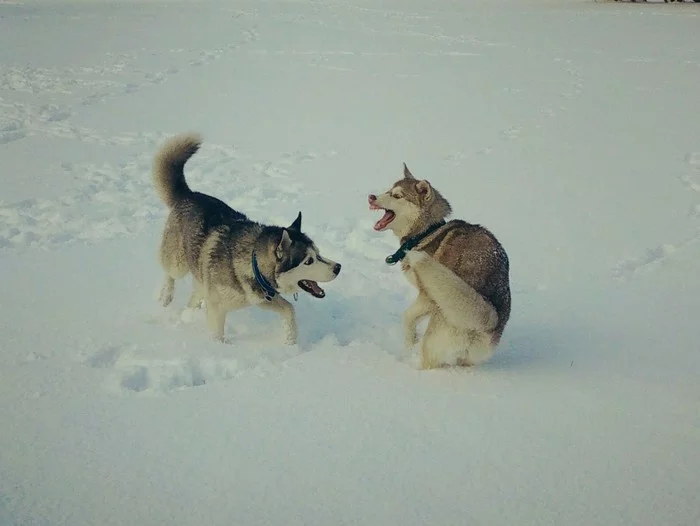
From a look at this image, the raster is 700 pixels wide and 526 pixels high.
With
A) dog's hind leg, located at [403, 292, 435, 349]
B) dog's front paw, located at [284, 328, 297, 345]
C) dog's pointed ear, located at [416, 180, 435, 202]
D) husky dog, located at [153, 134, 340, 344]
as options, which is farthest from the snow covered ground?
dog's pointed ear, located at [416, 180, 435, 202]

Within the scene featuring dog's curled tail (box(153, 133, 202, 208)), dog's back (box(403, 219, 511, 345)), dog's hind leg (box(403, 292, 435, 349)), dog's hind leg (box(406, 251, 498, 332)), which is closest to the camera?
dog's hind leg (box(406, 251, 498, 332))

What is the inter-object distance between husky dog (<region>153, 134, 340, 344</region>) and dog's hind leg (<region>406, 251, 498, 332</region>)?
2.92ft

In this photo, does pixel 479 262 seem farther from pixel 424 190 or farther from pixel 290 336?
pixel 290 336

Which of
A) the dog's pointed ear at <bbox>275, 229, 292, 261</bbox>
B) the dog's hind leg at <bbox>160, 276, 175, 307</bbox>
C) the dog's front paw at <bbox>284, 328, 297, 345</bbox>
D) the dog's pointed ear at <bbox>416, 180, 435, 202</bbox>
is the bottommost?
the dog's hind leg at <bbox>160, 276, 175, 307</bbox>

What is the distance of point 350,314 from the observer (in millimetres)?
4430

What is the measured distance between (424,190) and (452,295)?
44.2 inches

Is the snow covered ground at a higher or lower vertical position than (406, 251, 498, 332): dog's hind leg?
lower

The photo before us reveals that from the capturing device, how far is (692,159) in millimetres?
7559

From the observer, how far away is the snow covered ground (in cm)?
240

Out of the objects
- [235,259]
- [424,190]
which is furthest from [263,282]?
[424,190]

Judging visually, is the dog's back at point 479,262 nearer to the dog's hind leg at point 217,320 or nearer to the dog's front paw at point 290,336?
the dog's front paw at point 290,336

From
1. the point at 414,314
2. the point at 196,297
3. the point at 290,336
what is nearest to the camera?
the point at 414,314

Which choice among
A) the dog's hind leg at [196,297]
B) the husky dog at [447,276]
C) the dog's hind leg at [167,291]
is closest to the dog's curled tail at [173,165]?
the dog's hind leg at [167,291]

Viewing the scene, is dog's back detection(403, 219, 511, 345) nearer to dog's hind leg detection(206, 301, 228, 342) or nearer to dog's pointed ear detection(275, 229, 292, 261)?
dog's pointed ear detection(275, 229, 292, 261)
